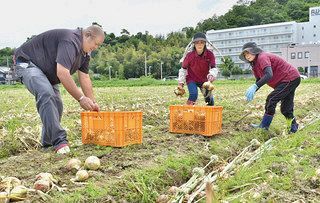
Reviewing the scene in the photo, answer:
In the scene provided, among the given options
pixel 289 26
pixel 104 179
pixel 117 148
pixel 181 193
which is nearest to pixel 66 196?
pixel 104 179

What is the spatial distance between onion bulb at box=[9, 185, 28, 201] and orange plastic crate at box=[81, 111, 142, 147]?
165 centimetres

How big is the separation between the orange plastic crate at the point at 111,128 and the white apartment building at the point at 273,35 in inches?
2970

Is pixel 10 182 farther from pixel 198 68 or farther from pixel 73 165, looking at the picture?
pixel 198 68

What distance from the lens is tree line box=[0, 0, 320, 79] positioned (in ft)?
237

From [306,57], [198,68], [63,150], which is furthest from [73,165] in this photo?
[306,57]

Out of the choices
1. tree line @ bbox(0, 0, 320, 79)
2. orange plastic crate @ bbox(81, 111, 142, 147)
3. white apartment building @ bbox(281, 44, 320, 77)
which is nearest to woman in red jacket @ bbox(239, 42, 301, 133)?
orange plastic crate @ bbox(81, 111, 142, 147)

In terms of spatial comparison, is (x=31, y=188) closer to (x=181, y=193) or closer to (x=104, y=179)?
(x=104, y=179)

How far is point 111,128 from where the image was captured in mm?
4555

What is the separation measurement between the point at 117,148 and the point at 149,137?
3.32 ft

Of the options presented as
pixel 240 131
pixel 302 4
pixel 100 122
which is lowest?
pixel 240 131

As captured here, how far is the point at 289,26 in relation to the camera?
7919cm

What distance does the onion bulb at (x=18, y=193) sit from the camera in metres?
2.85

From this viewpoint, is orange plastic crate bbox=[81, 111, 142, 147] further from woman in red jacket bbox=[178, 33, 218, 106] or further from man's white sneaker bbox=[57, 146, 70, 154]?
woman in red jacket bbox=[178, 33, 218, 106]

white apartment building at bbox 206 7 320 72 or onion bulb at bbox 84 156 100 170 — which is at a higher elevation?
white apartment building at bbox 206 7 320 72
